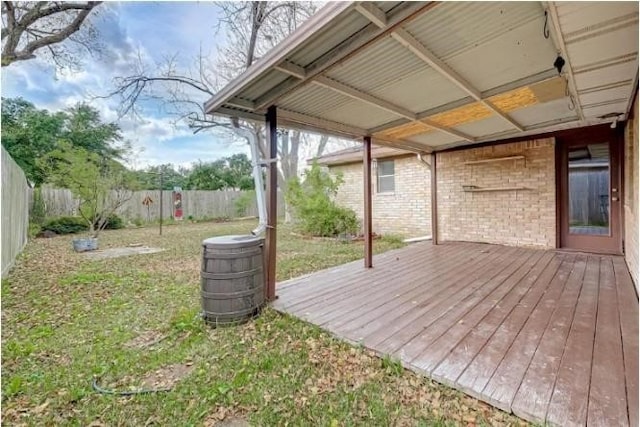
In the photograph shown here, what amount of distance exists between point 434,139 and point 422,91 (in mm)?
2972

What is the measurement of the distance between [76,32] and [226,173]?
1286 cm

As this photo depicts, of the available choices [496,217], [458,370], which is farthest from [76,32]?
[496,217]

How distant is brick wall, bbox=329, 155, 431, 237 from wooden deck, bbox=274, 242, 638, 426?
3.30m

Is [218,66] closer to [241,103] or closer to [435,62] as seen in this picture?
[241,103]

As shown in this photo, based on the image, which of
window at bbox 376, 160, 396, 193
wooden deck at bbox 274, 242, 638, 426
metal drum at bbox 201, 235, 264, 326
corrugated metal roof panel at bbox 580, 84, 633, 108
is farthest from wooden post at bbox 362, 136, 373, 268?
window at bbox 376, 160, 396, 193

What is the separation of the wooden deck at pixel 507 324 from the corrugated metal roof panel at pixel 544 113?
95.1 inches

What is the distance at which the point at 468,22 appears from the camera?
220 centimetres

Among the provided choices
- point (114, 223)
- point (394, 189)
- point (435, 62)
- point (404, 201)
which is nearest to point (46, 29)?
point (114, 223)

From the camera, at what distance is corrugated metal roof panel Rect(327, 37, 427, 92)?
252 cm

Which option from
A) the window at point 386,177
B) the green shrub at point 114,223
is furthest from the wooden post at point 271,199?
the green shrub at point 114,223

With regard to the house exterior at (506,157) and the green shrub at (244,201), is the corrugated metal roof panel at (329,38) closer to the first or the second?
the house exterior at (506,157)

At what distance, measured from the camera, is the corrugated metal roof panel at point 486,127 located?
4.91m

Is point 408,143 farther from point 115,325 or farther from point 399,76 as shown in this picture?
point 115,325

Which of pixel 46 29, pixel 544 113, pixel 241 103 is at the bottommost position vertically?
pixel 241 103
